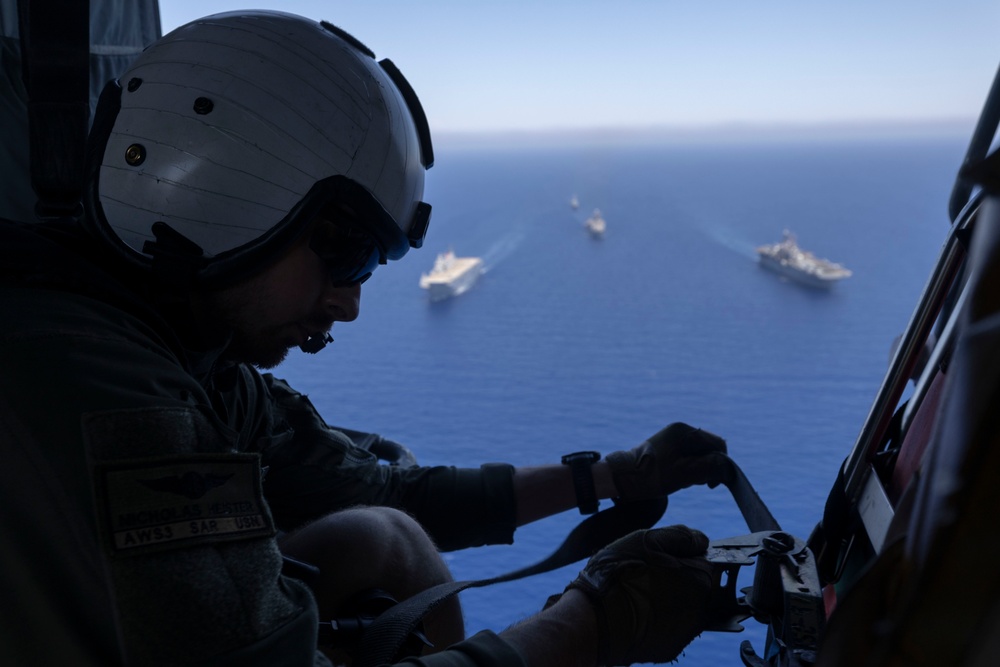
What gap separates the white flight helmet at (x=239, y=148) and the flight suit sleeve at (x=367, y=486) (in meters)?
0.52

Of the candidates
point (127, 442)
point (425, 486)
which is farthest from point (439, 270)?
point (127, 442)

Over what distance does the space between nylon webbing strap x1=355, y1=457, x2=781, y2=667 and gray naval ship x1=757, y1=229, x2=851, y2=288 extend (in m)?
3.81

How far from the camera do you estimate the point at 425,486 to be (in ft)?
5.54

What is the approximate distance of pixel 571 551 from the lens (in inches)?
64.3

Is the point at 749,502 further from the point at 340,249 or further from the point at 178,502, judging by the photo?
the point at 178,502

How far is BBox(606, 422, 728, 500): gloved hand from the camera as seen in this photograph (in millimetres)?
1576

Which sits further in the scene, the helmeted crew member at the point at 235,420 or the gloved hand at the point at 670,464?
the gloved hand at the point at 670,464

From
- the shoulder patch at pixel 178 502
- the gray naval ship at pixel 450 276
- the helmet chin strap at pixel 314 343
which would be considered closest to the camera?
the shoulder patch at pixel 178 502

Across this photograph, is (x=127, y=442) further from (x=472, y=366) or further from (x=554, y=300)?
(x=554, y=300)

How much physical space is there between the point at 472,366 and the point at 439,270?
1278mm

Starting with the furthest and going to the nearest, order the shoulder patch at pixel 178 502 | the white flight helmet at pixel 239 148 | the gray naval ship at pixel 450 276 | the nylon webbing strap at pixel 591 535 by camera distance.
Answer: the gray naval ship at pixel 450 276 < the nylon webbing strap at pixel 591 535 < the white flight helmet at pixel 239 148 < the shoulder patch at pixel 178 502

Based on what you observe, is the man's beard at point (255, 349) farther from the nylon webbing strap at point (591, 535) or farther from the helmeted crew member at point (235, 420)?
the nylon webbing strap at point (591, 535)

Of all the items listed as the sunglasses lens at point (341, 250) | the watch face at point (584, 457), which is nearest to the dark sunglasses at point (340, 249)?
the sunglasses lens at point (341, 250)

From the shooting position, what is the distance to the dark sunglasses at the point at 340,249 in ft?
3.69
